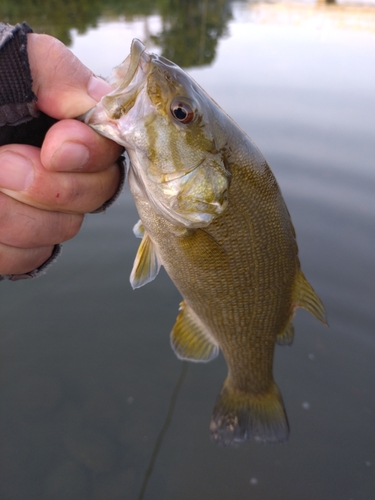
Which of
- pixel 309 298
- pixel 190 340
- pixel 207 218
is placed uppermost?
pixel 207 218

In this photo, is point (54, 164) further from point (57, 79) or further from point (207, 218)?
point (207, 218)

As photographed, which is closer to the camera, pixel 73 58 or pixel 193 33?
pixel 73 58

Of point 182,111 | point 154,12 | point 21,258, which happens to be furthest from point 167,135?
point 154,12

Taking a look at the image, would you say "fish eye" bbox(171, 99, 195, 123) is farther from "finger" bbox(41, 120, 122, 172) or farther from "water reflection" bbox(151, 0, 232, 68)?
"water reflection" bbox(151, 0, 232, 68)

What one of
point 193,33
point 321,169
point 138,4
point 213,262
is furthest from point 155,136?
point 138,4

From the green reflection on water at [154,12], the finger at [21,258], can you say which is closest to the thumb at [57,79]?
the finger at [21,258]

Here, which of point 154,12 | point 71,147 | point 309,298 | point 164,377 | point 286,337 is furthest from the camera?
point 154,12

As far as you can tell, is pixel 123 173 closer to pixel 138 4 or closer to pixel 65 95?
pixel 65 95

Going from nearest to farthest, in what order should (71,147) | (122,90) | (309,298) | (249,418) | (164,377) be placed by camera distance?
(71,147)
(122,90)
(309,298)
(249,418)
(164,377)
